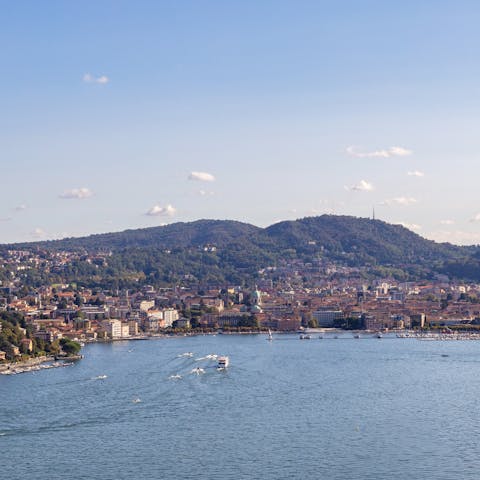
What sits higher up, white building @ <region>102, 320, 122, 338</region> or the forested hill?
the forested hill

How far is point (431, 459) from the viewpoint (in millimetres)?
17234

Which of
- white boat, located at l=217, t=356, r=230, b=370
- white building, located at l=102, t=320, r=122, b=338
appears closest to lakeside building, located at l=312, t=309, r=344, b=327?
white building, located at l=102, t=320, r=122, b=338

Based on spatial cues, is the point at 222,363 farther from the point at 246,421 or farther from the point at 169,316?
the point at 169,316

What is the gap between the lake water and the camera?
17.0 metres

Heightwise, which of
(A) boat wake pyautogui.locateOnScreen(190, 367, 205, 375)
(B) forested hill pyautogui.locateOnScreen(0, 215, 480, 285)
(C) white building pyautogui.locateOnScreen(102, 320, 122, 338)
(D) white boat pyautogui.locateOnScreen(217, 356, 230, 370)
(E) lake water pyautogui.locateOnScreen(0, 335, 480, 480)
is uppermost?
(B) forested hill pyautogui.locateOnScreen(0, 215, 480, 285)

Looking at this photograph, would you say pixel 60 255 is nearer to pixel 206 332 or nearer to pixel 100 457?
pixel 206 332

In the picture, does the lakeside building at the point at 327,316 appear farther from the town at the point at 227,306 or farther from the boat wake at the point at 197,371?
the boat wake at the point at 197,371

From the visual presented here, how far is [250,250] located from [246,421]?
3205 inches

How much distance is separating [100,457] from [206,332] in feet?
119

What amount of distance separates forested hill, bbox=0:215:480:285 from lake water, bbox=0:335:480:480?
49.9 m

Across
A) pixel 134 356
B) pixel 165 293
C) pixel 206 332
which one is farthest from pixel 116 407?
pixel 165 293

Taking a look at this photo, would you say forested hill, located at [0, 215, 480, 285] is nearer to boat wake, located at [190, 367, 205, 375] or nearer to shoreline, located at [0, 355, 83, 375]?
shoreline, located at [0, 355, 83, 375]

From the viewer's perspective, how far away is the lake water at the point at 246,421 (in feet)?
55.8

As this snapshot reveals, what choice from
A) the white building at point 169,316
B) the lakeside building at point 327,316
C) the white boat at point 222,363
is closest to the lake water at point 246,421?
the white boat at point 222,363
